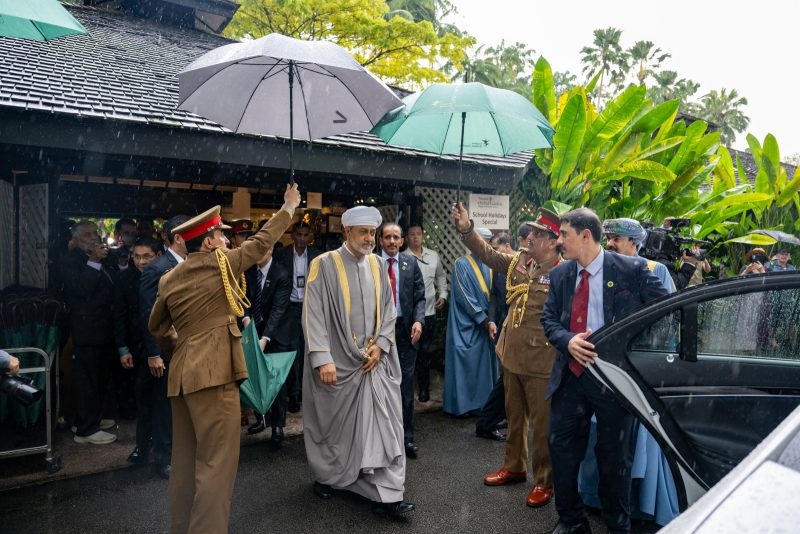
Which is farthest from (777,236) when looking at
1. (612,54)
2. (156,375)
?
(612,54)

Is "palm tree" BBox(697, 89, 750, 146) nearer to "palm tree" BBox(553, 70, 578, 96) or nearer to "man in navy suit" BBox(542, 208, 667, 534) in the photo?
"palm tree" BBox(553, 70, 578, 96)

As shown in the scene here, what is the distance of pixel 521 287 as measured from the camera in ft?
15.5

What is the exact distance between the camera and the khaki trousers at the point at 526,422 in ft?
14.7

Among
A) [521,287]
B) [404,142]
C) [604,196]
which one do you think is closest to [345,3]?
[604,196]

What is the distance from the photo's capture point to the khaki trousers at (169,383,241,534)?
3.45m

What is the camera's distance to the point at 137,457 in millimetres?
5141

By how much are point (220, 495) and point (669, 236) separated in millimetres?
4727

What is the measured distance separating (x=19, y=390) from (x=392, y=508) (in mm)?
2480

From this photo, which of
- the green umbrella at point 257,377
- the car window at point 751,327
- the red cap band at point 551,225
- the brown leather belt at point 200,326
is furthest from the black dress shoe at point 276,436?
the car window at point 751,327

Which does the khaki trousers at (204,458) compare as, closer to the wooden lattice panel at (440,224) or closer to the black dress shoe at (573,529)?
the black dress shoe at (573,529)

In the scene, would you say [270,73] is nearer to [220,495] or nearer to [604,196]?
[220,495]

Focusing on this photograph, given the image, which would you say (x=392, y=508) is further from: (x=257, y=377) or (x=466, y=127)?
(x=466, y=127)

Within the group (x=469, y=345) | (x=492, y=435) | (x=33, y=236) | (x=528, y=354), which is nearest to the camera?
(x=528, y=354)

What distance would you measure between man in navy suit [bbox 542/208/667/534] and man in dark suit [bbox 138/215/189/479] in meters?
2.76
